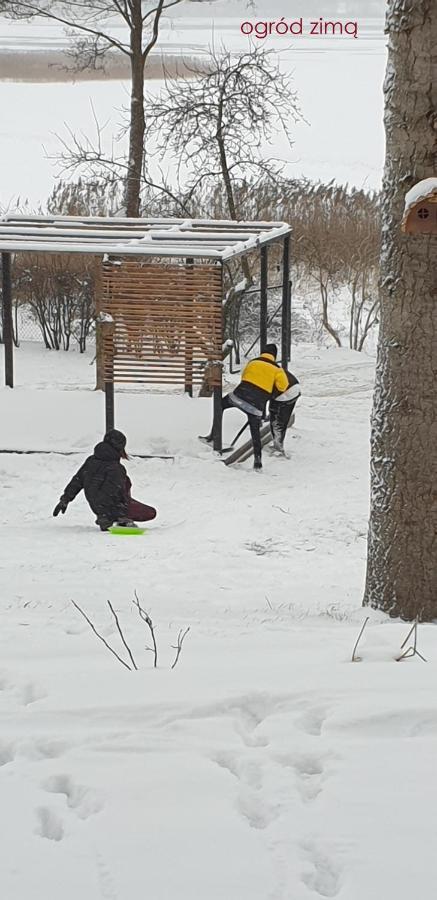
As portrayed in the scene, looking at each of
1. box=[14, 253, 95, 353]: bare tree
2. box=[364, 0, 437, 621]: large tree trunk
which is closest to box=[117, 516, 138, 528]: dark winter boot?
box=[364, 0, 437, 621]: large tree trunk

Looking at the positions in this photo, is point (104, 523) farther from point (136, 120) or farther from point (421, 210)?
point (136, 120)

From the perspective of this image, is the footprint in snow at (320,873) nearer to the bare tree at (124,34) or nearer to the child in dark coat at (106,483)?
the child in dark coat at (106,483)

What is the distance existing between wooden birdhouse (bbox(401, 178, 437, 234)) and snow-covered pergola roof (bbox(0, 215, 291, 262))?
287 inches

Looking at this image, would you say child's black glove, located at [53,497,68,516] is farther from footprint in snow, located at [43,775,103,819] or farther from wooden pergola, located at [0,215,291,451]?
footprint in snow, located at [43,775,103,819]

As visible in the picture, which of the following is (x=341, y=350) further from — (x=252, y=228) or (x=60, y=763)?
(x=60, y=763)

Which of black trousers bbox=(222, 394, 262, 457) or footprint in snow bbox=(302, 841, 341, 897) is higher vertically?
footprint in snow bbox=(302, 841, 341, 897)

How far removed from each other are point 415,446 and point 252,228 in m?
10.4

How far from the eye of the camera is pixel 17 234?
14.5 m

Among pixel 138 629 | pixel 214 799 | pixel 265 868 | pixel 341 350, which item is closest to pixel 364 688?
pixel 214 799

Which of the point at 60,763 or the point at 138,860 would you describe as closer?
the point at 138,860

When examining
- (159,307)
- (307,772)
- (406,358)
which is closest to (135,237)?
(159,307)

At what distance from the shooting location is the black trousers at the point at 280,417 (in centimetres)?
1328

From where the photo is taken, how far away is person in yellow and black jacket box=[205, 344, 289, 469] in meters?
12.8

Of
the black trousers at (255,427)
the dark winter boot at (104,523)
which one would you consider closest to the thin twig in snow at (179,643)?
the dark winter boot at (104,523)
